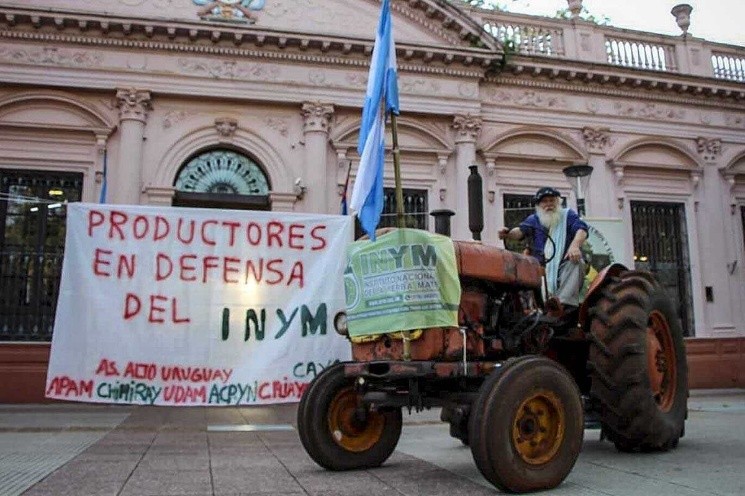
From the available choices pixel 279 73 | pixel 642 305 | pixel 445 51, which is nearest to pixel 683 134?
pixel 445 51

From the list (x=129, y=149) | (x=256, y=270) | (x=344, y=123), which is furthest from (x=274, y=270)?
(x=344, y=123)

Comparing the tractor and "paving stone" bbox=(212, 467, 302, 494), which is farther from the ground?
the tractor

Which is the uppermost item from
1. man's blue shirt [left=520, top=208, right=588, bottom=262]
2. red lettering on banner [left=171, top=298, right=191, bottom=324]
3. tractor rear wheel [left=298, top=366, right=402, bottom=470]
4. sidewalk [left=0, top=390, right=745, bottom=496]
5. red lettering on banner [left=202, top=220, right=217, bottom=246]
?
red lettering on banner [left=202, top=220, right=217, bottom=246]

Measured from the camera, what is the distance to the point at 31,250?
12.9m

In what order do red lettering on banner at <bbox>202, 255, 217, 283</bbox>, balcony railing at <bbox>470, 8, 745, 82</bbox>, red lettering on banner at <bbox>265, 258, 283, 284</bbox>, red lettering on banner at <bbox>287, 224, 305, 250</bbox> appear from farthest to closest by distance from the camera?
1. balcony railing at <bbox>470, 8, 745, 82</bbox>
2. red lettering on banner at <bbox>287, 224, 305, 250</bbox>
3. red lettering on banner at <bbox>265, 258, 283, 284</bbox>
4. red lettering on banner at <bbox>202, 255, 217, 283</bbox>

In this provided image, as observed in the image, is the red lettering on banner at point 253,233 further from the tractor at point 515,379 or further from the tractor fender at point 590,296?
the tractor fender at point 590,296

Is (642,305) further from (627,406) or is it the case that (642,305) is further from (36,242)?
(36,242)

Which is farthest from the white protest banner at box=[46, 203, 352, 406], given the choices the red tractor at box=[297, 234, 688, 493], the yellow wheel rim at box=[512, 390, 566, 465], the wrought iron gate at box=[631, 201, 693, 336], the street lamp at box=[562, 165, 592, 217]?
the wrought iron gate at box=[631, 201, 693, 336]

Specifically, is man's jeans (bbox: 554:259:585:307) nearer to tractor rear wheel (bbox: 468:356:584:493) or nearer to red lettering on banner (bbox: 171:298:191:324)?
tractor rear wheel (bbox: 468:356:584:493)

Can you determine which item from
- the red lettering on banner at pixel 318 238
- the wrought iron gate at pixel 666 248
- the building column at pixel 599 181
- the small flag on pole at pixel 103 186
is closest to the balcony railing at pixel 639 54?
the building column at pixel 599 181

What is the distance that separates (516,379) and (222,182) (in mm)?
10734

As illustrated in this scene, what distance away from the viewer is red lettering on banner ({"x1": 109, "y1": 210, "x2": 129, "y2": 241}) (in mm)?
7395

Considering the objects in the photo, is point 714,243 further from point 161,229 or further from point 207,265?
point 161,229

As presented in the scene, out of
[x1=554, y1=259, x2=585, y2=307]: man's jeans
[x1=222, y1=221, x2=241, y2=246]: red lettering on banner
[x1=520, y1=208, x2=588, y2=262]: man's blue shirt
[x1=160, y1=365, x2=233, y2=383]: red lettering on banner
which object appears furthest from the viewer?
[x1=222, y1=221, x2=241, y2=246]: red lettering on banner
